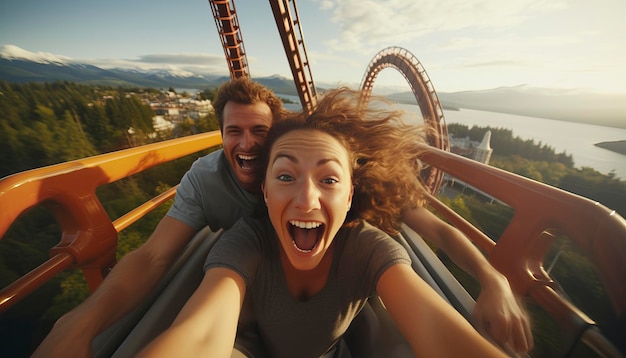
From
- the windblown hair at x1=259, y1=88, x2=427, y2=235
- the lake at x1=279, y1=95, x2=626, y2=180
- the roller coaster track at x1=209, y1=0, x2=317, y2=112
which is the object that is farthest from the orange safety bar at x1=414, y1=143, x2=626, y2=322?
the lake at x1=279, y1=95, x2=626, y2=180

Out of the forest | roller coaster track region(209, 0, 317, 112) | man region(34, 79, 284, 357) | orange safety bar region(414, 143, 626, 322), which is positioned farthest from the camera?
the forest

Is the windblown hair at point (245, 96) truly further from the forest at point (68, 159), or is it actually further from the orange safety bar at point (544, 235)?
the forest at point (68, 159)

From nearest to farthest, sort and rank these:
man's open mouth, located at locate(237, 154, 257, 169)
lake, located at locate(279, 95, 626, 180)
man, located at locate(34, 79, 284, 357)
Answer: man, located at locate(34, 79, 284, 357), man's open mouth, located at locate(237, 154, 257, 169), lake, located at locate(279, 95, 626, 180)

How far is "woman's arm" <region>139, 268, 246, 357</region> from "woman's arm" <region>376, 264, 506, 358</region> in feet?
1.55

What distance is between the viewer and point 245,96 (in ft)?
5.49

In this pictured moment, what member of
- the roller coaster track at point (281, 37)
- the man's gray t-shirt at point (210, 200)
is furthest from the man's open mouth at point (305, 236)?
the roller coaster track at point (281, 37)

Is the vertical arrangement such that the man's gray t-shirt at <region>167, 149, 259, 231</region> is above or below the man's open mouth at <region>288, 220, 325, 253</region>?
below

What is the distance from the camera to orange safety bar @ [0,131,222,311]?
2.52 ft

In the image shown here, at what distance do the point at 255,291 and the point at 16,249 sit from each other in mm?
16955

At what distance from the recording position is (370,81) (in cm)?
1385

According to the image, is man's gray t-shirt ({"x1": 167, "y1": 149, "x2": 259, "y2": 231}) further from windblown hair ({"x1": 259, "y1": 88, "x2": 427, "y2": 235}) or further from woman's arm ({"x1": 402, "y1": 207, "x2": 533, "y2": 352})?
woman's arm ({"x1": 402, "y1": 207, "x2": 533, "y2": 352})

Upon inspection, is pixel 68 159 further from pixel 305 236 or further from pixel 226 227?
pixel 305 236

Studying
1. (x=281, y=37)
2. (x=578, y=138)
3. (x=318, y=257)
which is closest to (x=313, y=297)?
(x=318, y=257)

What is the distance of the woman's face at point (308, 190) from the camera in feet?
3.11
